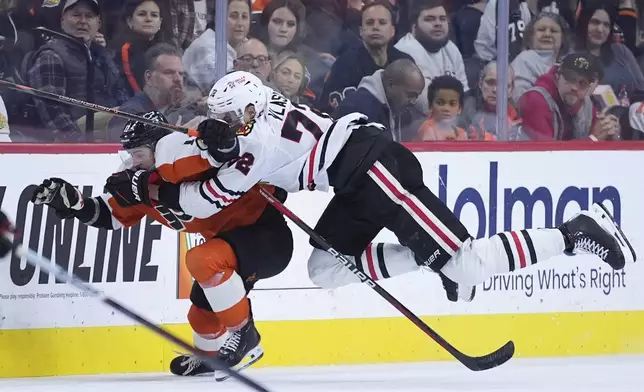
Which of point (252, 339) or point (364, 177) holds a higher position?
point (364, 177)

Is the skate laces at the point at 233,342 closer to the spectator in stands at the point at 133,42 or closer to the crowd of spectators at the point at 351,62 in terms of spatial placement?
the crowd of spectators at the point at 351,62

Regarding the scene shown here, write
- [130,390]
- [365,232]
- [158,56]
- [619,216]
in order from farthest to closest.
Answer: [619,216] → [158,56] → [365,232] → [130,390]

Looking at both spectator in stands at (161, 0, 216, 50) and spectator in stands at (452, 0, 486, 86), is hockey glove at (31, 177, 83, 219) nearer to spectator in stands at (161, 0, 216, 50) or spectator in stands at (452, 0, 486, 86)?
spectator in stands at (161, 0, 216, 50)

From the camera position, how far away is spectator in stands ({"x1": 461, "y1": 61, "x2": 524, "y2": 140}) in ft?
19.7

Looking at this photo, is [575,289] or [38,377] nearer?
[38,377]

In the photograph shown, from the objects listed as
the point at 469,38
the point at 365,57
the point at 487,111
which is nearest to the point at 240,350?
the point at 365,57

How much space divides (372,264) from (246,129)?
0.84 metres

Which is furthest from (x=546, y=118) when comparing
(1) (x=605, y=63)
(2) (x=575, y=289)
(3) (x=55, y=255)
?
(3) (x=55, y=255)

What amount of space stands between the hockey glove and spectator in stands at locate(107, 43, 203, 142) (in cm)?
79

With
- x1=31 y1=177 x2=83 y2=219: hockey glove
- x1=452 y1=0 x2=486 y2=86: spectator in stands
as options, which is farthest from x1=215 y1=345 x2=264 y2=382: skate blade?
x1=452 y1=0 x2=486 y2=86: spectator in stands

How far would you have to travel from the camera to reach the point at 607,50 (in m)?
6.27

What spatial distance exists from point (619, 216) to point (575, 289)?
1.40 feet

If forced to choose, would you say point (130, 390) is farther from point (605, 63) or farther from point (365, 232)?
point (605, 63)

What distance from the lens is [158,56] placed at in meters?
5.60
